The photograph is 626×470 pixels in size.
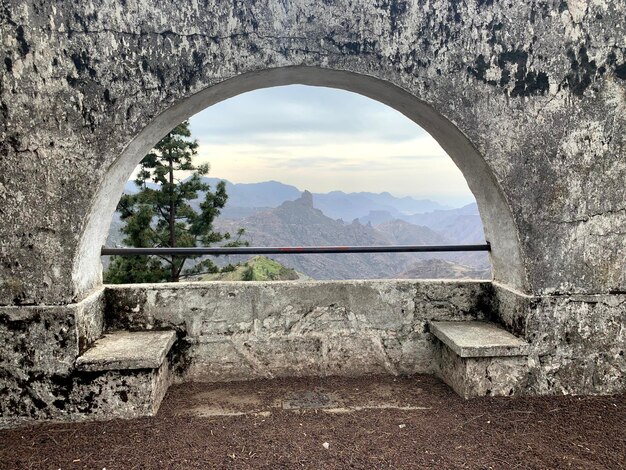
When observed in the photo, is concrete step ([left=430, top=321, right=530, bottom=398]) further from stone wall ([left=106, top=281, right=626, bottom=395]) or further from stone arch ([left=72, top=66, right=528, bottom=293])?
stone arch ([left=72, top=66, right=528, bottom=293])

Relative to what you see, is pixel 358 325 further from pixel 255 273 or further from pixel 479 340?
pixel 255 273

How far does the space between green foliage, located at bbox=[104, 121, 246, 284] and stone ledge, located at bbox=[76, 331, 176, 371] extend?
32.1 ft

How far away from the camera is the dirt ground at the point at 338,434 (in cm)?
228

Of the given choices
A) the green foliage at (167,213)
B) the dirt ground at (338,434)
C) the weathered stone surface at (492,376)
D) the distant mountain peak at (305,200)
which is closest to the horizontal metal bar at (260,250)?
the weathered stone surface at (492,376)

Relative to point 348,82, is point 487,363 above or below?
below

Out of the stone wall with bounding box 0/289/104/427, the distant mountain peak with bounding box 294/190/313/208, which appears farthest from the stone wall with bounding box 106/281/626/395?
the distant mountain peak with bounding box 294/190/313/208

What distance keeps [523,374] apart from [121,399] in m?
2.45

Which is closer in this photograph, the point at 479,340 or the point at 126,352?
the point at 126,352

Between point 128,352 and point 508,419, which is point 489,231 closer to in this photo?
point 508,419

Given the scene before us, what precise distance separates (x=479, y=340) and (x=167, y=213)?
1291 centimetres

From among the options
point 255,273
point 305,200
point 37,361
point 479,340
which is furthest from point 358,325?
point 305,200

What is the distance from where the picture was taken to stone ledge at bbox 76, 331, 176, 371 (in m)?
2.57

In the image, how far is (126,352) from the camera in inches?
105

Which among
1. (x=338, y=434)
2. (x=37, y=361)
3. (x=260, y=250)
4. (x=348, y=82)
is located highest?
(x=348, y=82)
